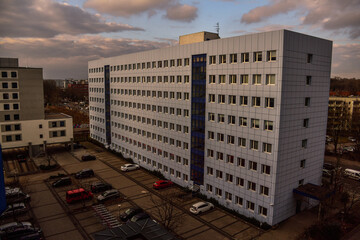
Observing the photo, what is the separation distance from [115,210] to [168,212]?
9.54m

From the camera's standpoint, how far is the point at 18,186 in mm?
44406

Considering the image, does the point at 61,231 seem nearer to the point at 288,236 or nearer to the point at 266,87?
the point at 288,236

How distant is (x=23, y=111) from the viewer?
63.9m

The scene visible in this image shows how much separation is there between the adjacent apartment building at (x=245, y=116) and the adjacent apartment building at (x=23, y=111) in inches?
1263

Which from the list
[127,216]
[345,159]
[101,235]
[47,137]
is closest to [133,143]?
[47,137]

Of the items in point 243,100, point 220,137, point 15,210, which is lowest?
point 15,210

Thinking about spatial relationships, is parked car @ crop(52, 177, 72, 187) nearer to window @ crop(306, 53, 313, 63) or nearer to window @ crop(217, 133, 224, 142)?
window @ crop(217, 133, 224, 142)

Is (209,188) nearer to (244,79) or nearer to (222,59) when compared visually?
(244,79)

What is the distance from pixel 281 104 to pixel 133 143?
130 feet

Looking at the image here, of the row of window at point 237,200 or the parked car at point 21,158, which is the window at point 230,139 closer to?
the row of window at point 237,200

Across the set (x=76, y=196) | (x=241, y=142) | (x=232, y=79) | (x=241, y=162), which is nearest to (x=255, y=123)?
(x=241, y=142)

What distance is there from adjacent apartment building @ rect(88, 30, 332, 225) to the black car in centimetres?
1216

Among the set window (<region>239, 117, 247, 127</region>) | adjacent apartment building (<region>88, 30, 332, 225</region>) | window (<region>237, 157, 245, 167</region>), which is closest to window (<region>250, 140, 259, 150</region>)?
adjacent apartment building (<region>88, 30, 332, 225</region>)

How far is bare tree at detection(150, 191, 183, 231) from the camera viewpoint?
31617 mm
